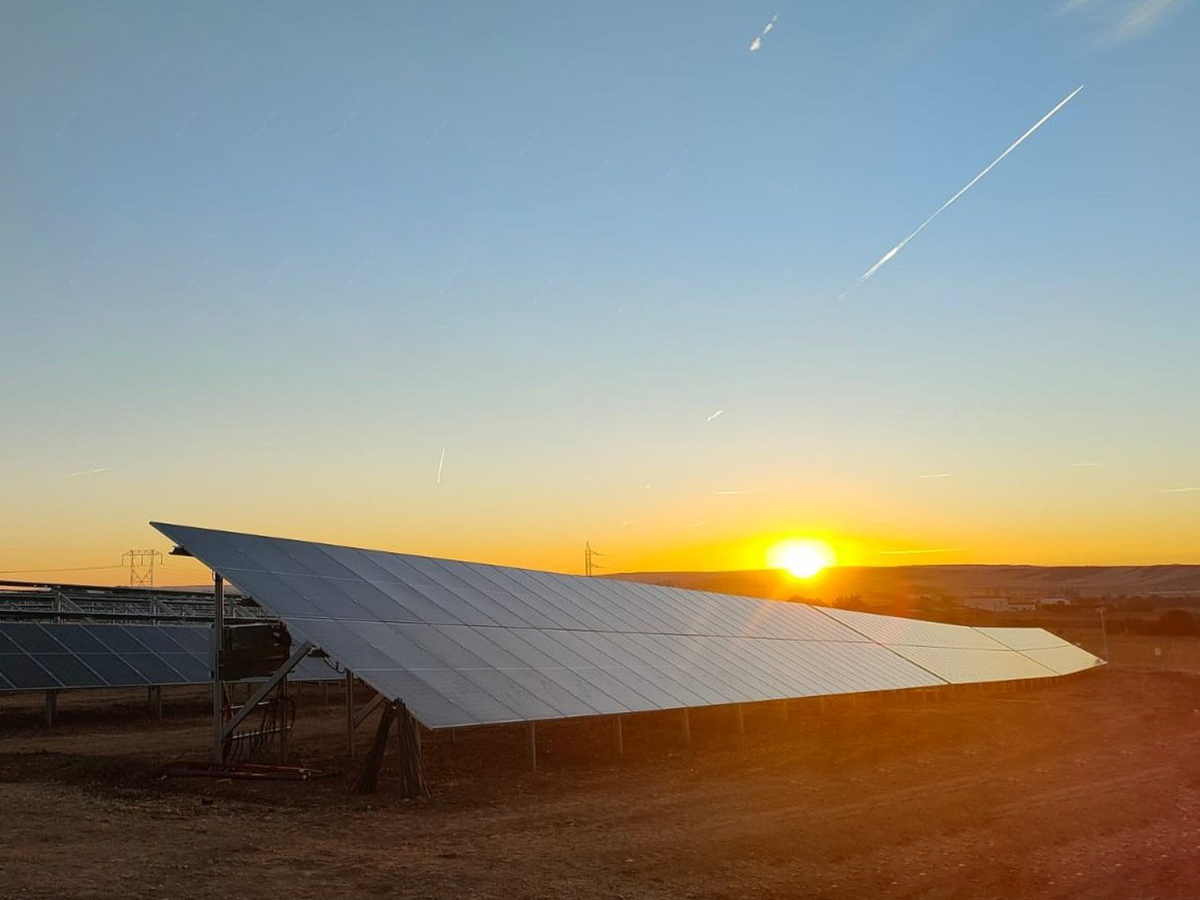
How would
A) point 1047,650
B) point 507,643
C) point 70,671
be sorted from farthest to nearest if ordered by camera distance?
point 1047,650
point 70,671
point 507,643

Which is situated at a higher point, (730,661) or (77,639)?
(77,639)

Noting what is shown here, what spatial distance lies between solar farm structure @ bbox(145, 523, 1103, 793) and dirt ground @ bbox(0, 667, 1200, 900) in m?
1.46

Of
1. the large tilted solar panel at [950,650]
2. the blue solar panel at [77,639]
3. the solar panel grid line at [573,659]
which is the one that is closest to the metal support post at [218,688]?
the solar panel grid line at [573,659]

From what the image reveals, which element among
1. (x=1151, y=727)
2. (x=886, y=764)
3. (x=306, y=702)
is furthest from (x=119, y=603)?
(x=1151, y=727)

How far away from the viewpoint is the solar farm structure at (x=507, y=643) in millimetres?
18891

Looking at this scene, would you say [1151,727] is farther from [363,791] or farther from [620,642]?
[363,791]

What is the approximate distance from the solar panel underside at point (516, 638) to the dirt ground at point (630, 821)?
1.57 m

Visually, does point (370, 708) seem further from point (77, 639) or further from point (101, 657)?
point (77, 639)

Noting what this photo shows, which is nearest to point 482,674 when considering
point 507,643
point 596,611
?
point 507,643

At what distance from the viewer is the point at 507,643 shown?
2383 cm

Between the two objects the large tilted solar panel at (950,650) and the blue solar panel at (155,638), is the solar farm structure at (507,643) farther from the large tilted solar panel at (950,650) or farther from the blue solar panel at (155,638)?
the blue solar panel at (155,638)

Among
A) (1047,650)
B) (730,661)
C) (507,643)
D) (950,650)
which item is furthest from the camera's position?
(1047,650)

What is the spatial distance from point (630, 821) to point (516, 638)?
9.12m

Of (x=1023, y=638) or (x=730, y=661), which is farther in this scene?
(x=1023, y=638)
